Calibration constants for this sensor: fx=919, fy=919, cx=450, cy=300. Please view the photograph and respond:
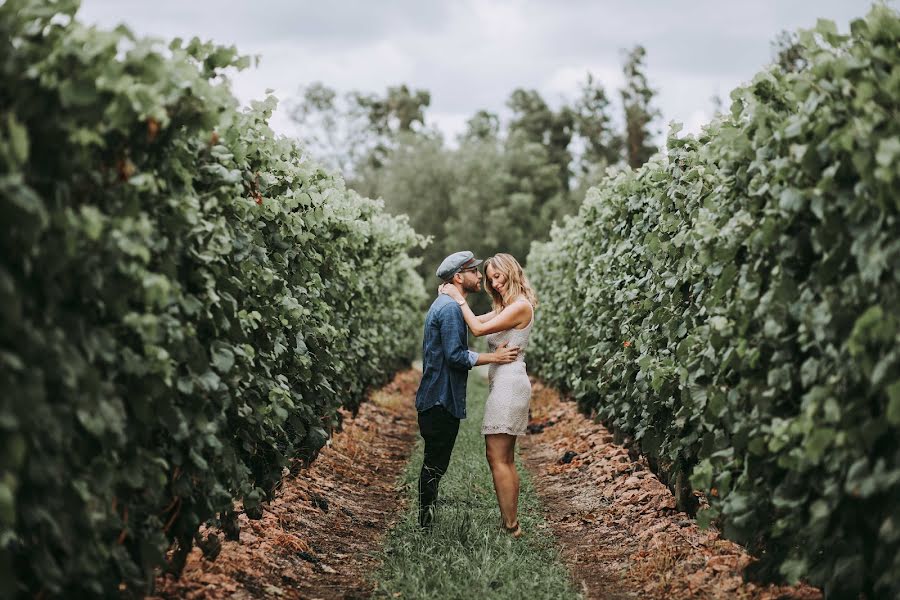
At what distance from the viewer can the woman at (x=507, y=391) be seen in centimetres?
658

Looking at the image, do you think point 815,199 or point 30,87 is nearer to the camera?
point 30,87

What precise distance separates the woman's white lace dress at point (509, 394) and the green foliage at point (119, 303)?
172 centimetres

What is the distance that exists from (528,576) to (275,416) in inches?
71.6

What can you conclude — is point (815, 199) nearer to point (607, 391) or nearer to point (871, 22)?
point (871, 22)

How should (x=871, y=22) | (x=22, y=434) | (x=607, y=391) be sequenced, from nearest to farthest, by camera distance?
1. (x=22, y=434)
2. (x=871, y=22)
3. (x=607, y=391)

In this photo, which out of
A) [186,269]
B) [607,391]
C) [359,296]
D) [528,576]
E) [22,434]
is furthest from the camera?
[359,296]

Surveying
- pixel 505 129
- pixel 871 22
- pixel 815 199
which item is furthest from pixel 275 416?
pixel 505 129

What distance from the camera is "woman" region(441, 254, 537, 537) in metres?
6.58

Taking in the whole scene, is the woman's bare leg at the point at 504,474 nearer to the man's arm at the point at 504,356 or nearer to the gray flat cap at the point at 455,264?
the man's arm at the point at 504,356

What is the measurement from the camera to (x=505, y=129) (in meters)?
63.2

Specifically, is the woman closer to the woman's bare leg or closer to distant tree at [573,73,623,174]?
the woman's bare leg

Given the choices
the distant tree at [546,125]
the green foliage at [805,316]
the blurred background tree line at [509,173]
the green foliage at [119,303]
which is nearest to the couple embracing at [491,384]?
the green foliage at [805,316]

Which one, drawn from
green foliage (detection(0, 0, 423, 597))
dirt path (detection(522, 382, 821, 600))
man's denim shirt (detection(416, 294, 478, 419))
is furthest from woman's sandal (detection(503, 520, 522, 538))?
green foliage (detection(0, 0, 423, 597))

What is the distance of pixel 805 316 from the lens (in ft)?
12.6
